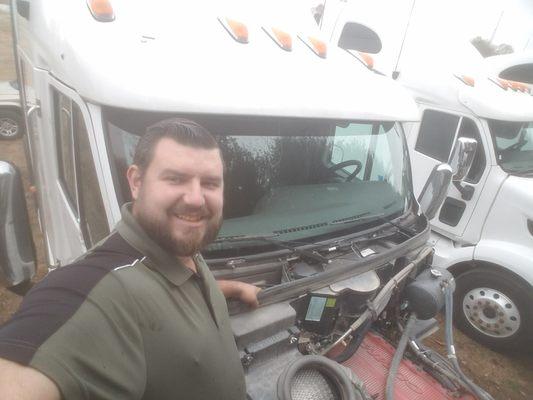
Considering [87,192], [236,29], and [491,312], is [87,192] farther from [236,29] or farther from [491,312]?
[491,312]

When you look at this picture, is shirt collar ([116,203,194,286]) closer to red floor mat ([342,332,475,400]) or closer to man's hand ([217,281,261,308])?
man's hand ([217,281,261,308])

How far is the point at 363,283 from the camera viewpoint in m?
2.16

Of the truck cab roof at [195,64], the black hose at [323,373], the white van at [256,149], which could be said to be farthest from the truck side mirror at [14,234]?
the black hose at [323,373]

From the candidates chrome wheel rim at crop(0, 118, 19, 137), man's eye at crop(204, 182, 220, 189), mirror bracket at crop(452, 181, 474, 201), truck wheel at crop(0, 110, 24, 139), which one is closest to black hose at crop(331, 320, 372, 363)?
man's eye at crop(204, 182, 220, 189)

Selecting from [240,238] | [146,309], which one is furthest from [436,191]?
[146,309]

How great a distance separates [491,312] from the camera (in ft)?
13.3

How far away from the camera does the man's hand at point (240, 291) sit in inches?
68.7

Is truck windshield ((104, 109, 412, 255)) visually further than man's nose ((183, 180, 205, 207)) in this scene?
Yes

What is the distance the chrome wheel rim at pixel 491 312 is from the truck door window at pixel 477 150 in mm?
1189

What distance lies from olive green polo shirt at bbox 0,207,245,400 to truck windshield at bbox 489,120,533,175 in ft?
12.4

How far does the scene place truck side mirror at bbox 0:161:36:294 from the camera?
72.2 inches

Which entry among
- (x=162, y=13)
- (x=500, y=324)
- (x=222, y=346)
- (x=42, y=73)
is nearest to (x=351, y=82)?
(x=162, y=13)

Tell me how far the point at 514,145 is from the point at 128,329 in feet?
14.8

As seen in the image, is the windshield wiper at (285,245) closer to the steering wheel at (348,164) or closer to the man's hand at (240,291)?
the man's hand at (240,291)
